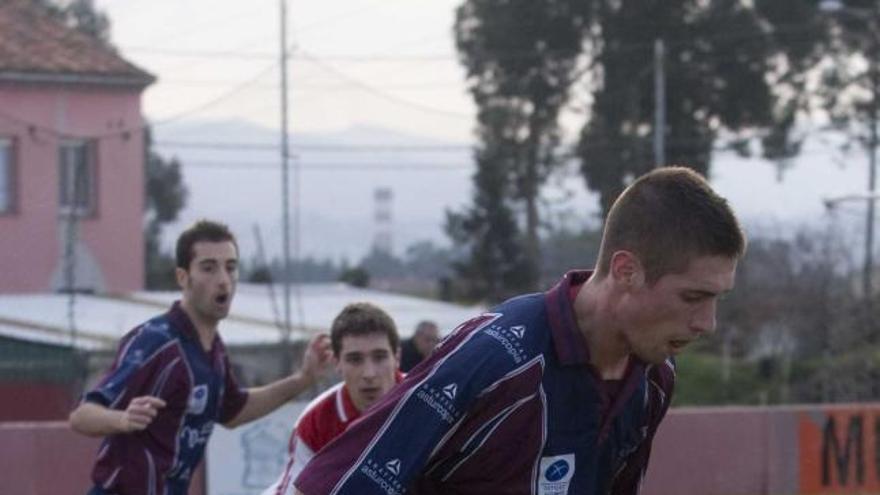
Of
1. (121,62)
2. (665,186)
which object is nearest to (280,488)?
(665,186)

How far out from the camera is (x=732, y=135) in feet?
135

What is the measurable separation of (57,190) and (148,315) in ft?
13.3

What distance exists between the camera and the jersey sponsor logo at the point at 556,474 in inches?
160

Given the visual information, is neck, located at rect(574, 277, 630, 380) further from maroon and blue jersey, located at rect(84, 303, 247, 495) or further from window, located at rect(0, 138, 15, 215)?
window, located at rect(0, 138, 15, 215)

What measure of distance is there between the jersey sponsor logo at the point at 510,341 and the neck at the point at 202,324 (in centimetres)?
412

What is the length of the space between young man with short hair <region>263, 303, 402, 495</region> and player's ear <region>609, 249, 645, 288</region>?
263cm

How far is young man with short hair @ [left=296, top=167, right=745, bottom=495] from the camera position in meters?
3.89

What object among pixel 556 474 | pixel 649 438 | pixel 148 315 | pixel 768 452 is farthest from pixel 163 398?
pixel 148 315

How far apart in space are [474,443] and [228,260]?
13.8 ft

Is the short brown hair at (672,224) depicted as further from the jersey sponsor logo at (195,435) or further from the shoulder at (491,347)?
the jersey sponsor logo at (195,435)

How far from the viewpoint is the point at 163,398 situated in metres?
7.75

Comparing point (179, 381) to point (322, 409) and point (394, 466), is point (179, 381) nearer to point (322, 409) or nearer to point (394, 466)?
point (322, 409)

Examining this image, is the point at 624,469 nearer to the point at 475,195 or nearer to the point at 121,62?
the point at 121,62

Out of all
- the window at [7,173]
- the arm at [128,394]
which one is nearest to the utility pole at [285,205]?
the window at [7,173]
